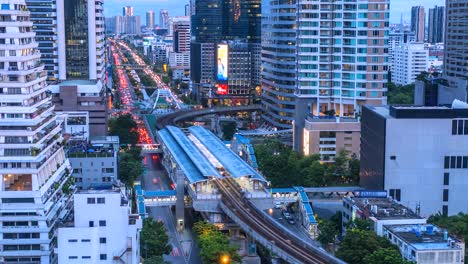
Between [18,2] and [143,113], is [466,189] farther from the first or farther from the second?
[143,113]

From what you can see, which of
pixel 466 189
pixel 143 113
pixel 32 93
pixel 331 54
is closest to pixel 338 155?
pixel 331 54

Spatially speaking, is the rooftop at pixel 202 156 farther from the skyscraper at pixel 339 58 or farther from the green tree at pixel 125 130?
the skyscraper at pixel 339 58

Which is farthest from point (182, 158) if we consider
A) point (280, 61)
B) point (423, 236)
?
point (280, 61)

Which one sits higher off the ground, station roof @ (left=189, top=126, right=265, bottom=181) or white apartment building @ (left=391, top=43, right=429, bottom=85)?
white apartment building @ (left=391, top=43, right=429, bottom=85)

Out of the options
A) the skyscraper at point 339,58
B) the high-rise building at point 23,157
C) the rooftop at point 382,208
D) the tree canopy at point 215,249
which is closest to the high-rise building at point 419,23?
the skyscraper at point 339,58

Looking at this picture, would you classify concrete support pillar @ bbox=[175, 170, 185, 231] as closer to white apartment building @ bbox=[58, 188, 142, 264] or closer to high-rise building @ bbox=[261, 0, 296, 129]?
white apartment building @ bbox=[58, 188, 142, 264]

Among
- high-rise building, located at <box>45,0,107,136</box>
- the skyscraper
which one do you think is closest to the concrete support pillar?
the skyscraper
